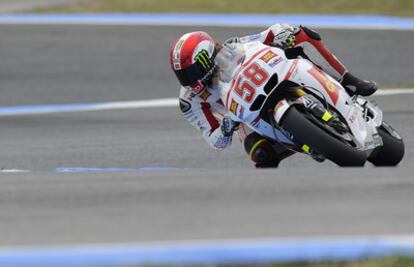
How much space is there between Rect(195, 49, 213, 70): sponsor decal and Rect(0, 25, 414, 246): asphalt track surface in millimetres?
763

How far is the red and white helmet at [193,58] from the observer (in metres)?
7.41

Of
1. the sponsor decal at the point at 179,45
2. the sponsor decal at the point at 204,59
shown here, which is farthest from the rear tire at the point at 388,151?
the sponsor decal at the point at 179,45

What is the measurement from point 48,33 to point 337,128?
10.4 metres

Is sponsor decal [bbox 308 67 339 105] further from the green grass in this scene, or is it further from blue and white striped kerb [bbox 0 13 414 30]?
the green grass

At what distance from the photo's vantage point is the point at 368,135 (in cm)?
732

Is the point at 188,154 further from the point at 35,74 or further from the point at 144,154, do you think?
the point at 35,74

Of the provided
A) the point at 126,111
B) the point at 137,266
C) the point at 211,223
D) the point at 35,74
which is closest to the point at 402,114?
the point at 126,111

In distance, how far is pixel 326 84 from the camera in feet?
24.0

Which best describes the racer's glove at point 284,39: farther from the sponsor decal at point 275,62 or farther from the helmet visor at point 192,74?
the helmet visor at point 192,74

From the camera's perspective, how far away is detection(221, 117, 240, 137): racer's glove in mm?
7566

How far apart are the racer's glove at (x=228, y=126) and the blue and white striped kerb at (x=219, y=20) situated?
360 inches

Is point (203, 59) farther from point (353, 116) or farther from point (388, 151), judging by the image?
point (388, 151)

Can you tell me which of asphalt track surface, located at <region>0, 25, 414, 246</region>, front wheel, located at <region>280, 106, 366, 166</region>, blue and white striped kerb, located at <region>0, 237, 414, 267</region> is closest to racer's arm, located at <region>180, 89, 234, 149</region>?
asphalt track surface, located at <region>0, 25, 414, 246</region>

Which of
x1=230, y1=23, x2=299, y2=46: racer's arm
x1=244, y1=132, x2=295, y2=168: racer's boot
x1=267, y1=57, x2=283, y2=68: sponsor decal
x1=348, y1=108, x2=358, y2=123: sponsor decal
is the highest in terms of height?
x1=267, y1=57, x2=283, y2=68: sponsor decal
